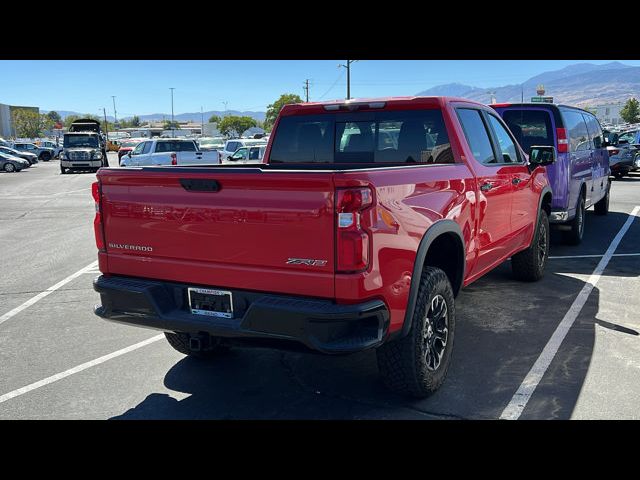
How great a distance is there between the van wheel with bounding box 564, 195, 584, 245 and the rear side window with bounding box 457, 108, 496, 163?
432 centimetres

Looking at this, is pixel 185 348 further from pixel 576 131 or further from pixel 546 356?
pixel 576 131

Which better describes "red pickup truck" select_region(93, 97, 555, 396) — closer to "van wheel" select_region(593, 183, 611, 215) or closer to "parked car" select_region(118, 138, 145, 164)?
"van wheel" select_region(593, 183, 611, 215)

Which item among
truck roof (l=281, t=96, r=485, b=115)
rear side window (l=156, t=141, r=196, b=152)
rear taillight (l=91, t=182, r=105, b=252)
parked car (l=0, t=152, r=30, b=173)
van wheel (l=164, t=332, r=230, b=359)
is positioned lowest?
parked car (l=0, t=152, r=30, b=173)

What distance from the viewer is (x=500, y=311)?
18.9ft

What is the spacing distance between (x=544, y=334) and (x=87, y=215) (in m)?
11.4

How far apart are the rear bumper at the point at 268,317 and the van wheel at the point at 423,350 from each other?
45 cm

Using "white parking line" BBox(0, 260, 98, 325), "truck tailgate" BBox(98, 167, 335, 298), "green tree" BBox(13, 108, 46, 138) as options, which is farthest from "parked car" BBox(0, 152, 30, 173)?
"green tree" BBox(13, 108, 46, 138)

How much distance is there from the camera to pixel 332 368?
445 cm

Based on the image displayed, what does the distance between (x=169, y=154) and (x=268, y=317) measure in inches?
754

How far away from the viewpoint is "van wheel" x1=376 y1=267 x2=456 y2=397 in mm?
3615

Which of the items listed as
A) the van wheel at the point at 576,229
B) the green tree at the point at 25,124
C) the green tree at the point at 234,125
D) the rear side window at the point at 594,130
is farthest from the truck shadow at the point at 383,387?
the green tree at the point at 25,124

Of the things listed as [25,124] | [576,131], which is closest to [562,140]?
[576,131]

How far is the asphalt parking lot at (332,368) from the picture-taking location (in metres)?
3.73
